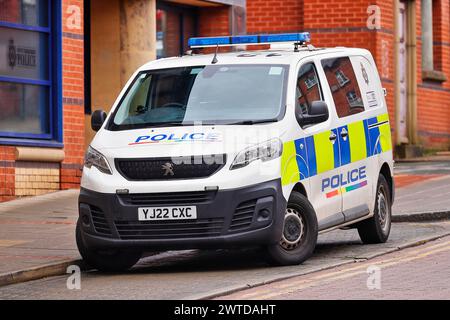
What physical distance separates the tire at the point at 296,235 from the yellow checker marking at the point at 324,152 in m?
0.60

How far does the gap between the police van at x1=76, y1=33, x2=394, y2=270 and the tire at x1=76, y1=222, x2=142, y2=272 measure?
0.01m

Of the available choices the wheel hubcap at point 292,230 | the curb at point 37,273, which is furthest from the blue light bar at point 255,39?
the curb at point 37,273

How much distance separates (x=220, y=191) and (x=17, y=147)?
7339 mm

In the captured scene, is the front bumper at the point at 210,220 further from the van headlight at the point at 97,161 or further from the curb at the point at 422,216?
the curb at the point at 422,216

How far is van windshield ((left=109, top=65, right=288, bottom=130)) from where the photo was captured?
1291cm

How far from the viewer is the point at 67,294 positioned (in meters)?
11.1

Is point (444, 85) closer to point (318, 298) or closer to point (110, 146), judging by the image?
point (110, 146)

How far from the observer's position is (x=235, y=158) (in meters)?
12.2

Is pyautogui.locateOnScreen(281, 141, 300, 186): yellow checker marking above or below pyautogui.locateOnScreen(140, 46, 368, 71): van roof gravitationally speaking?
below

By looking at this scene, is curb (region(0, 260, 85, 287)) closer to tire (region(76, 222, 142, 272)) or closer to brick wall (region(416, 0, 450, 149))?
tire (region(76, 222, 142, 272))

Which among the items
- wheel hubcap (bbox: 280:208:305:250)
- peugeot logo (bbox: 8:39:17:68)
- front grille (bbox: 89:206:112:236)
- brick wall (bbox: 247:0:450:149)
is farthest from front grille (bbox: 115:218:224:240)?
brick wall (bbox: 247:0:450:149)
